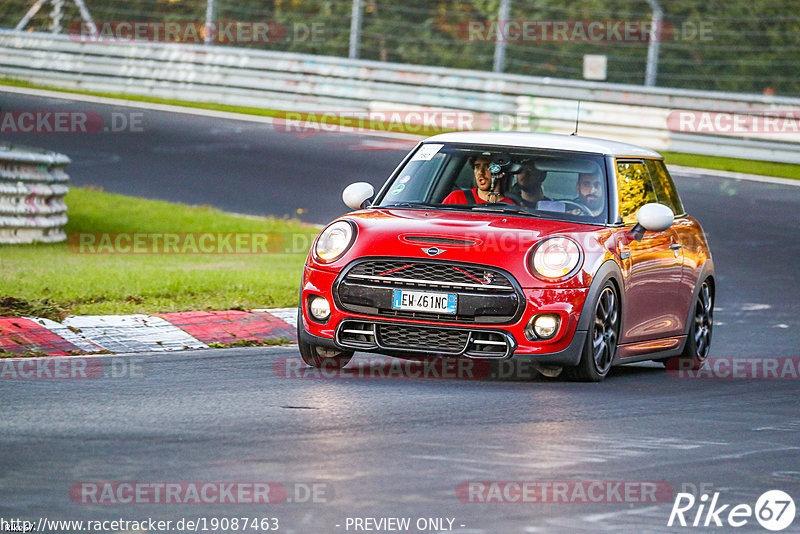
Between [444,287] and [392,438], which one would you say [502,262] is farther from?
[392,438]

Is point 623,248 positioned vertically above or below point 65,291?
above

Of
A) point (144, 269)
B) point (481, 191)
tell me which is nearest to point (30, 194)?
point (144, 269)

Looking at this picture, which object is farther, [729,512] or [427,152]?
[427,152]

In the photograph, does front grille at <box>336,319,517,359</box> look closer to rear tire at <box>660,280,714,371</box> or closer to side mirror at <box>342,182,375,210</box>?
side mirror at <box>342,182,375,210</box>

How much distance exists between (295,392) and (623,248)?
238 cm

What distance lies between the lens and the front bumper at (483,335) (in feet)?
28.6

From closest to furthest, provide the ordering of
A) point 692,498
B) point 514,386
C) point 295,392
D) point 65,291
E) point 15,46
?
1. point 692,498
2. point 295,392
3. point 514,386
4. point 65,291
5. point 15,46

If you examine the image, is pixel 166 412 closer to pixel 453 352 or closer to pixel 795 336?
pixel 453 352

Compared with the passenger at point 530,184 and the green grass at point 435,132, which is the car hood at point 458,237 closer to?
the passenger at point 530,184

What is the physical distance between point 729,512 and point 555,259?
3.14 meters

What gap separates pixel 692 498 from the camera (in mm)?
6020

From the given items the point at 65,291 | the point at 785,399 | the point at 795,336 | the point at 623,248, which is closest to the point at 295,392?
the point at 623,248

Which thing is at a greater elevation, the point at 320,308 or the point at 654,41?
the point at 654,41

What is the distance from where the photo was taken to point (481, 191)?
32.6 feet
